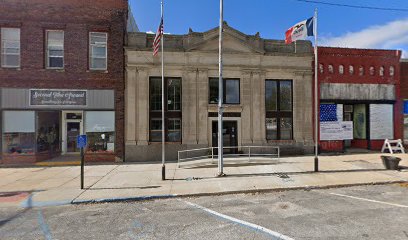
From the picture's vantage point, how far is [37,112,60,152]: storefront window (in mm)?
14391

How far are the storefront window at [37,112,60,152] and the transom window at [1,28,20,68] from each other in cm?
355

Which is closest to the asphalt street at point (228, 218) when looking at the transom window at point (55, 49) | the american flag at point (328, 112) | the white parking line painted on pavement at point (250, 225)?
the white parking line painted on pavement at point (250, 225)

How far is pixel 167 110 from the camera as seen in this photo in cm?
1530

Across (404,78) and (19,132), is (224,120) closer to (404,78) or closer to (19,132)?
(19,132)

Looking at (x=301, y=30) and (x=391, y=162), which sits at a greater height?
(x=301, y=30)

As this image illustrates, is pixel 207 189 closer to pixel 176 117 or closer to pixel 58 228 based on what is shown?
pixel 58 228

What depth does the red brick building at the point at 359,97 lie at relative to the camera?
55.1ft

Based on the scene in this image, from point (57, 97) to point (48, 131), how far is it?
2.80 m

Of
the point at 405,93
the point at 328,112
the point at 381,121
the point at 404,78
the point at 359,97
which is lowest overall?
the point at 381,121

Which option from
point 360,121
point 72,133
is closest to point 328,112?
point 360,121

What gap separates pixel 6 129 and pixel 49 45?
5814mm

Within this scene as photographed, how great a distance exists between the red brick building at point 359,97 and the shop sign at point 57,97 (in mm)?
16805

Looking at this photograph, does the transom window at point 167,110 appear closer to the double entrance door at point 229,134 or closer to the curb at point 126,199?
the double entrance door at point 229,134

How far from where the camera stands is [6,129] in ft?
44.8
